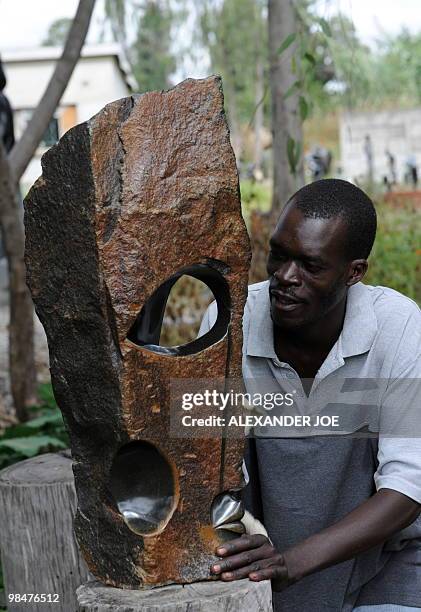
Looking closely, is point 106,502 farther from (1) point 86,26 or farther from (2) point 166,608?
(1) point 86,26

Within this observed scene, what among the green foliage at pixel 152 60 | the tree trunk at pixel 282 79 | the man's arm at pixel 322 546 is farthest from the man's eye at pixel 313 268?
the green foliage at pixel 152 60

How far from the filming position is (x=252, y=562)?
2123 mm

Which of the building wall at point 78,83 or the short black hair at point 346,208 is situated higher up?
the building wall at point 78,83

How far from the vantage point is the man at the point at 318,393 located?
2172mm

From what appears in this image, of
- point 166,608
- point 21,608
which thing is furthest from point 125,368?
point 21,608

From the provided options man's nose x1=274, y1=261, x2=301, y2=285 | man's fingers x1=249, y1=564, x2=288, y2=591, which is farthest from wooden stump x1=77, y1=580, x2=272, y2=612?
man's nose x1=274, y1=261, x2=301, y2=285

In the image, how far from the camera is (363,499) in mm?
2354

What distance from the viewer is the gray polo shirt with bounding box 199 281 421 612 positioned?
2.31 m

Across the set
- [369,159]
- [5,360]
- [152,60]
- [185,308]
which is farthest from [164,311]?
[152,60]

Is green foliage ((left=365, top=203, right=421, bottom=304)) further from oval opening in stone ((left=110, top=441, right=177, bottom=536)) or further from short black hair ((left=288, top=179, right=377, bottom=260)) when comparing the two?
oval opening in stone ((left=110, top=441, right=177, bottom=536))

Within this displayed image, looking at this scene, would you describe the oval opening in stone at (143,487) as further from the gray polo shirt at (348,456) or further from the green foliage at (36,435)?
the green foliage at (36,435)

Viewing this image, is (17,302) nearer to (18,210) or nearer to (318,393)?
(18,210)

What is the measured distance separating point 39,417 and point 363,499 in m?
3.07

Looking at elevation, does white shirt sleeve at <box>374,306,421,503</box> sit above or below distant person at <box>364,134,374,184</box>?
below
